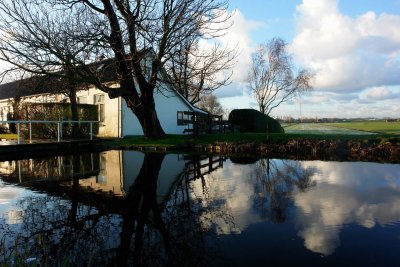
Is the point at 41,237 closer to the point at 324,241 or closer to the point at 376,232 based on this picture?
the point at 324,241

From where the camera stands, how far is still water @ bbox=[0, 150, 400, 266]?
479 centimetres

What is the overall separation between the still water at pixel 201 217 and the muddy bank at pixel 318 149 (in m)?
4.36

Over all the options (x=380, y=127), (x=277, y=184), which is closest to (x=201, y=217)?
(x=277, y=184)

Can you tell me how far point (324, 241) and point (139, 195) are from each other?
4.35 metres

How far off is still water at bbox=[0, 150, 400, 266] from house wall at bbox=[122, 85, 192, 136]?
14.5m

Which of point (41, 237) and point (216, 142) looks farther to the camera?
point (216, 142)

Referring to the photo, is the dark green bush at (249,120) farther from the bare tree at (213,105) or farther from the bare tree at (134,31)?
the bare tree at (213,105)

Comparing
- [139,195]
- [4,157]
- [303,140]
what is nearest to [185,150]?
[303,140]

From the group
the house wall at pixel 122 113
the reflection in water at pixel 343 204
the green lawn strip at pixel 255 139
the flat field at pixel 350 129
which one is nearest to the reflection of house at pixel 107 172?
the reflection in water at pixel 343 204

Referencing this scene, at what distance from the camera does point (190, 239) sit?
17.8 ft

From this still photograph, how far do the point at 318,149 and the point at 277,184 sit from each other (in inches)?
351

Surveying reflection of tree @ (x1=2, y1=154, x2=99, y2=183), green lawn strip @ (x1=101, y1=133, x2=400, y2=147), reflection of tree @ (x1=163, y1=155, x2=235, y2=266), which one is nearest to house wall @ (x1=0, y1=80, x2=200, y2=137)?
green lawn strip @ (x1=101, y1=133, x2=400, y2=147)

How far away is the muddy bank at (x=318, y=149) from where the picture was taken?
16234 mm

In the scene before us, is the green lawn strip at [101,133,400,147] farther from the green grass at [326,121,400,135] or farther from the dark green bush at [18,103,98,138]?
the green grass at [326,121,400,135]
